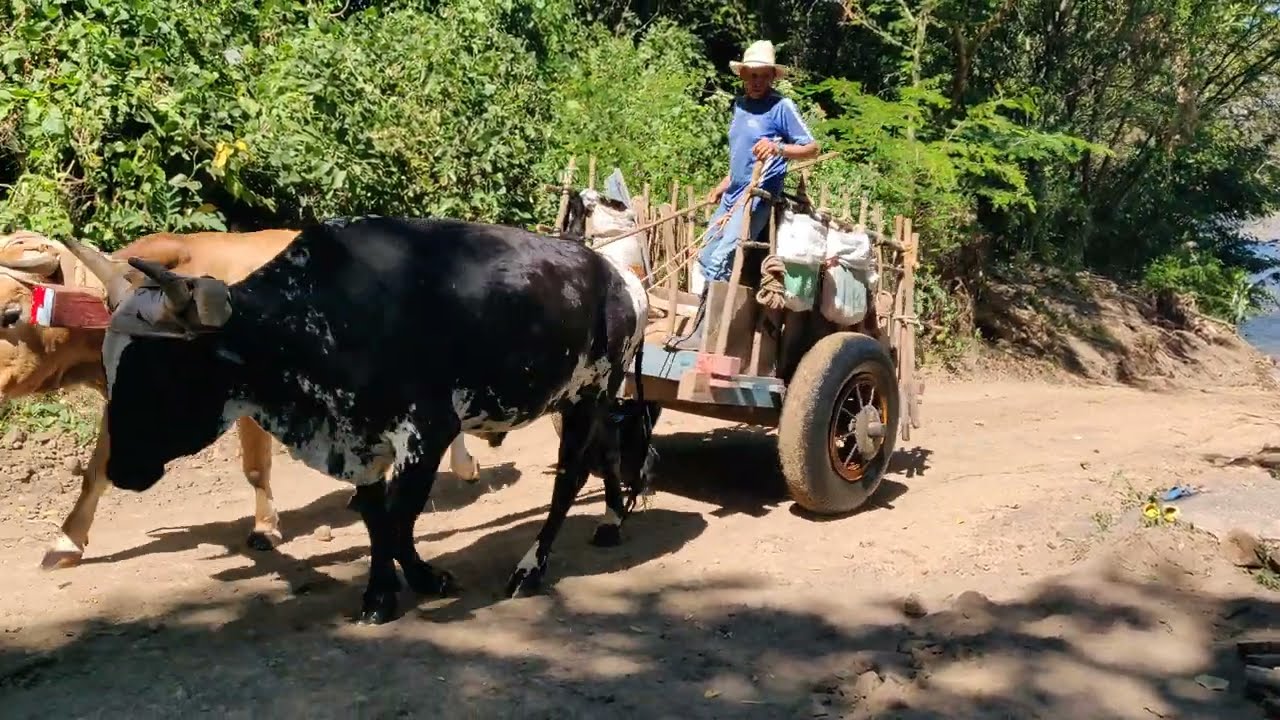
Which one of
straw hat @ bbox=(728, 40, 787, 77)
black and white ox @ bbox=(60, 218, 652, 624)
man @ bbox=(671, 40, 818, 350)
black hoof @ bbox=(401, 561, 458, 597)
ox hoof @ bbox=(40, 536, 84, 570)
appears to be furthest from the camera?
straw hat @ bbox=(728, 40, 787, 77)

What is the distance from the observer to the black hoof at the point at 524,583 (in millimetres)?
5273

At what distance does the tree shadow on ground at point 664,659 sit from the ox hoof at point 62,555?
923 mm

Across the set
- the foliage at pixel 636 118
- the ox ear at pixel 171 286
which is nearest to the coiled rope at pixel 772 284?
the ox ear at pixel 171 286

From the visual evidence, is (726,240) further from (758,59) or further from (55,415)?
(55,415)

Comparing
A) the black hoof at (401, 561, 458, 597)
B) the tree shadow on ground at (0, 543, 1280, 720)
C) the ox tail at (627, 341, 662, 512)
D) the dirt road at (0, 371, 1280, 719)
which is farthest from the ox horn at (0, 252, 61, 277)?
the ox tail at (627, 341, 662, 512)

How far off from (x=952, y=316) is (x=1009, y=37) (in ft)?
15.2

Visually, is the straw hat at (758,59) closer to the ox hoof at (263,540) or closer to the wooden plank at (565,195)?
the wooden plank at (565,195)

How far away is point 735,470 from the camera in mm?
7922

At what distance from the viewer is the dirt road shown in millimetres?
4137

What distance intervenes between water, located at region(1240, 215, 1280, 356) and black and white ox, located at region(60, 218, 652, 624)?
15644mm

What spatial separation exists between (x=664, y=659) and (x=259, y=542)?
8.06 feet

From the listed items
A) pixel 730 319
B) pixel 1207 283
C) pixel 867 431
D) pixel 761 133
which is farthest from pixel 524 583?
pixel 1207 283

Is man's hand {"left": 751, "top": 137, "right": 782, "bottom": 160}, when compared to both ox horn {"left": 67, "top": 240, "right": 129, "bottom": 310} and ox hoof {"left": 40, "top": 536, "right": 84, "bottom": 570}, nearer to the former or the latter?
ox horn {"left": 67, "top": 240, "right": 129, "bottom": 310}

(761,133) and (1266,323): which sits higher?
(761,133)
